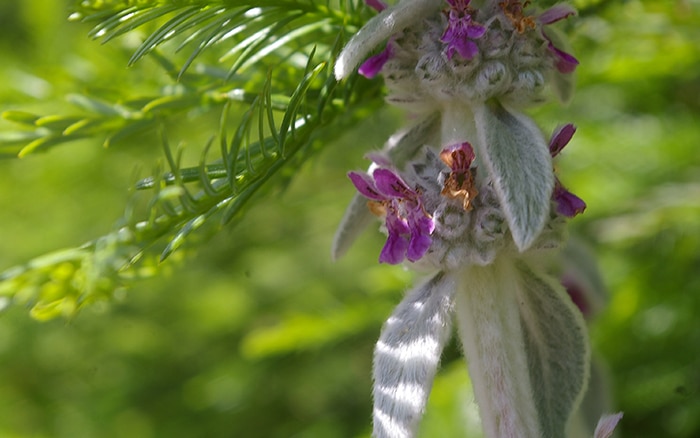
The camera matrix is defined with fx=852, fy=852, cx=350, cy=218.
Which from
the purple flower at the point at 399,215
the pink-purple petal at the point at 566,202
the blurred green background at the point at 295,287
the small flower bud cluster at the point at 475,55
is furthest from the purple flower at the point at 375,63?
the blurred green background at the point at 295,287

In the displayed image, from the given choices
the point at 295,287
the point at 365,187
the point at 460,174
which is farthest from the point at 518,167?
the point at 295,287

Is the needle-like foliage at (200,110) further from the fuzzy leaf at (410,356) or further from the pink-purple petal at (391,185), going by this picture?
the fuzzy leaf at (410,356)

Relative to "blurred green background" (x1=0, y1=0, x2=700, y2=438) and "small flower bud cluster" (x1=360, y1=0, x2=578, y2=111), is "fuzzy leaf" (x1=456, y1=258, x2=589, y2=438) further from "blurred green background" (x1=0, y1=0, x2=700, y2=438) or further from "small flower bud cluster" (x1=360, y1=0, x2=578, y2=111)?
"blurred green background" (x1=0, y1=0, x2=700, y2=438)

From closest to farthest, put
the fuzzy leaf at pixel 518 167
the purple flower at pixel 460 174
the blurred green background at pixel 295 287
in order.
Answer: the fuzzy leaf at pixel 518 167 < the purple flower at pixel 460 174 < the blurred green background at pixel 295 287

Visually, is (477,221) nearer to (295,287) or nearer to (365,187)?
(365,187)

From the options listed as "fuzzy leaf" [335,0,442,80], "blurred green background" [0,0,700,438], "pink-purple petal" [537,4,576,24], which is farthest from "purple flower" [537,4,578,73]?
"blurred green background" [0,0,700,438]

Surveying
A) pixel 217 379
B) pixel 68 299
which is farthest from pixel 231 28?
pixel 217 379
